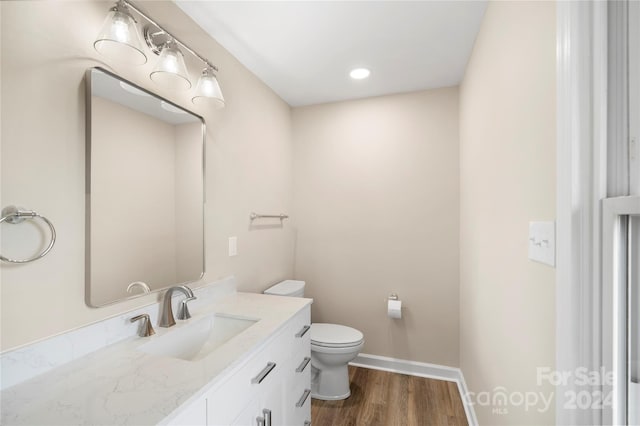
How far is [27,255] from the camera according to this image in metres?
0.85

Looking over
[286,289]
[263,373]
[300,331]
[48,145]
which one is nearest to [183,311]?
[263,373]

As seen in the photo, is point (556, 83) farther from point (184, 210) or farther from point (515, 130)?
point (184, 210)

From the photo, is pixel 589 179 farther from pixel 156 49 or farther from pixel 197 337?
pixel 156 49

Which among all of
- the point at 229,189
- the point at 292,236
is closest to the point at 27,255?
the point at 229,189

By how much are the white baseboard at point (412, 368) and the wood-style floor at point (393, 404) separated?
0.16ft

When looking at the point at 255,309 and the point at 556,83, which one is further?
the point at 255,309

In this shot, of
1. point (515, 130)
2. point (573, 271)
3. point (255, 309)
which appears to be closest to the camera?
point (573, 271)

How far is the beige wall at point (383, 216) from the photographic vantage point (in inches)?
90.6

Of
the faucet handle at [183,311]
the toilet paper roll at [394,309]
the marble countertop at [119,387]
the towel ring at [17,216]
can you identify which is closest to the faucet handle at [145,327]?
the marble countertop at [119,387]

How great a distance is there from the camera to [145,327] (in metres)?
1.14

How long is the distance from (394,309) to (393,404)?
2.14ft

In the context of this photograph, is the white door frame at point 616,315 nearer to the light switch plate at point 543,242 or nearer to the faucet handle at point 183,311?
the light switch plate at point 543,242

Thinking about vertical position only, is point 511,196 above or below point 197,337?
above

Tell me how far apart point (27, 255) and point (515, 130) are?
67.3 inches
